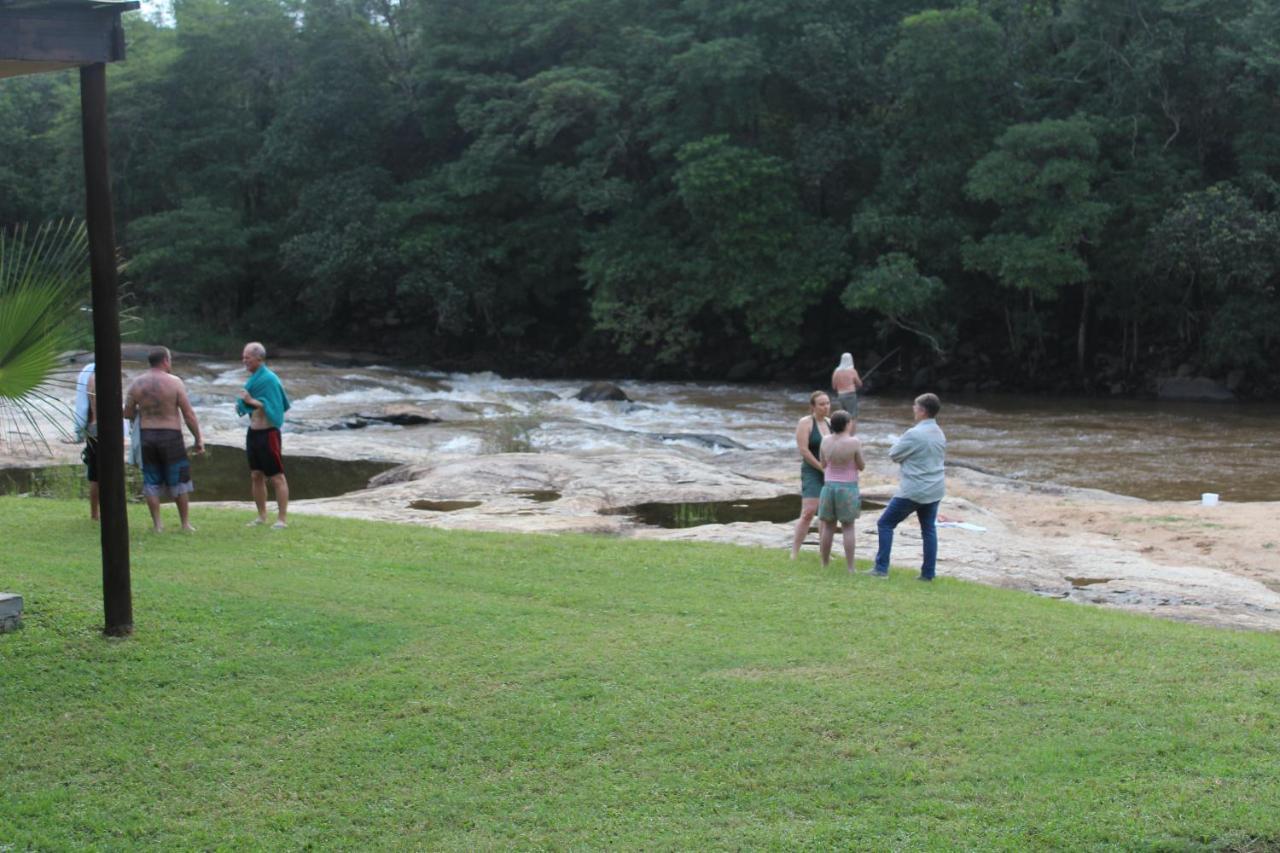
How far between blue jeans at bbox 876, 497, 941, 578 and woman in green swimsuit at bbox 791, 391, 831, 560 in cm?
68

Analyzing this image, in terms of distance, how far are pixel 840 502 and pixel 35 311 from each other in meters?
6.08

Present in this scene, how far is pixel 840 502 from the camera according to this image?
9.78 metres

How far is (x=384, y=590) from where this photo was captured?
8.45 m

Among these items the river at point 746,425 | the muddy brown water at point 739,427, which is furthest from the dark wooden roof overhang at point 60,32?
the river at point 746,425

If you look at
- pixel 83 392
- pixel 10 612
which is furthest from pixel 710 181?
pixel 10 612

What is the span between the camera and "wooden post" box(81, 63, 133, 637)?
6.59 m

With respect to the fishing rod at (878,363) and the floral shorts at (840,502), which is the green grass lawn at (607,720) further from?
the fishing rod at (878,363)

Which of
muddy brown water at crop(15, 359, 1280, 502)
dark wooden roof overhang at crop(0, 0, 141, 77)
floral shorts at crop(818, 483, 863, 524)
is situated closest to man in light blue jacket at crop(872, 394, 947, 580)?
floral shorts at crop(818, 483, 863, 524)

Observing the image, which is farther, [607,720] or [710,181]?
[710,181]

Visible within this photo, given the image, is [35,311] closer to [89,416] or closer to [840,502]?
[89,416]

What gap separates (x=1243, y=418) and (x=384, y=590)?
24.3 meters

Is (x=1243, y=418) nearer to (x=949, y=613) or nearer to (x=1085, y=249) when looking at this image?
(x=1085, y=249)

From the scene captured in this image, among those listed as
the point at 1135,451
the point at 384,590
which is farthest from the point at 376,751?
the point at 1135,451

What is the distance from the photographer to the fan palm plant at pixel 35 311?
5879 millimetres
